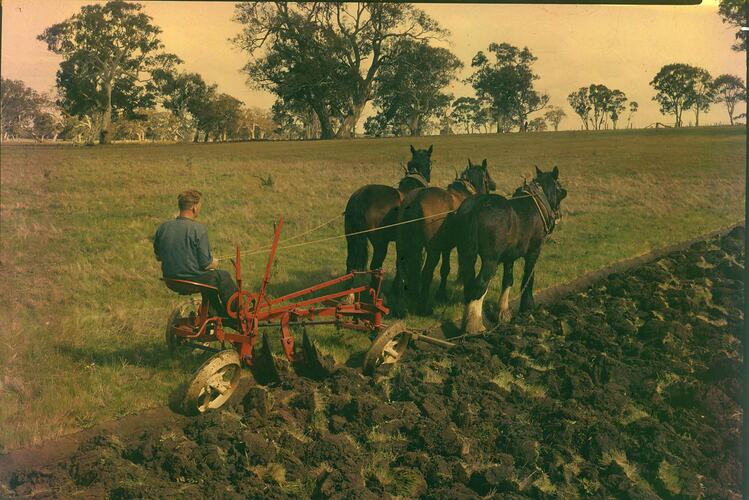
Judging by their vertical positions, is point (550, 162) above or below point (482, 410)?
above

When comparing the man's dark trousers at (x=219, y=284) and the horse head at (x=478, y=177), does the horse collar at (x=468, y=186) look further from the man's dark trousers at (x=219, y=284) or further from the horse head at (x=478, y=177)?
the man's dark trousers at (x=219, y=284)

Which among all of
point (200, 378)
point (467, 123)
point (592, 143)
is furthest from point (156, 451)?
point (592, 143)

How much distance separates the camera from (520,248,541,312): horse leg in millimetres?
8570

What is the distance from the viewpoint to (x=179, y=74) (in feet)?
21.9

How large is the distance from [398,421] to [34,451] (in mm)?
2932

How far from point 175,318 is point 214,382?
0.85 m

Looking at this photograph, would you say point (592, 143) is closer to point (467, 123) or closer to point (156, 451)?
point (467, 123)

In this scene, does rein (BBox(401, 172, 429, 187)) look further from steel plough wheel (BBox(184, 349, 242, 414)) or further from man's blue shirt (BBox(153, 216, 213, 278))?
steel plough wheel (BBox(184, 349, 242, 414))

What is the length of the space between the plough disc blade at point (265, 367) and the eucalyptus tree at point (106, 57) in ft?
9.95

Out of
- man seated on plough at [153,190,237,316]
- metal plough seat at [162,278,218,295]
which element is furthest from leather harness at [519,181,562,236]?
metal plough seat at [162,278,218,295]

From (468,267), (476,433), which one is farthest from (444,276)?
(476,433)

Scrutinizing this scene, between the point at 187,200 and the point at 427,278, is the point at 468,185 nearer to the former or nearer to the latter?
the point at 427,278

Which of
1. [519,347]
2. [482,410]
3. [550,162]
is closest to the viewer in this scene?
[482,410]

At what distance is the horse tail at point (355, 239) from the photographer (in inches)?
323
